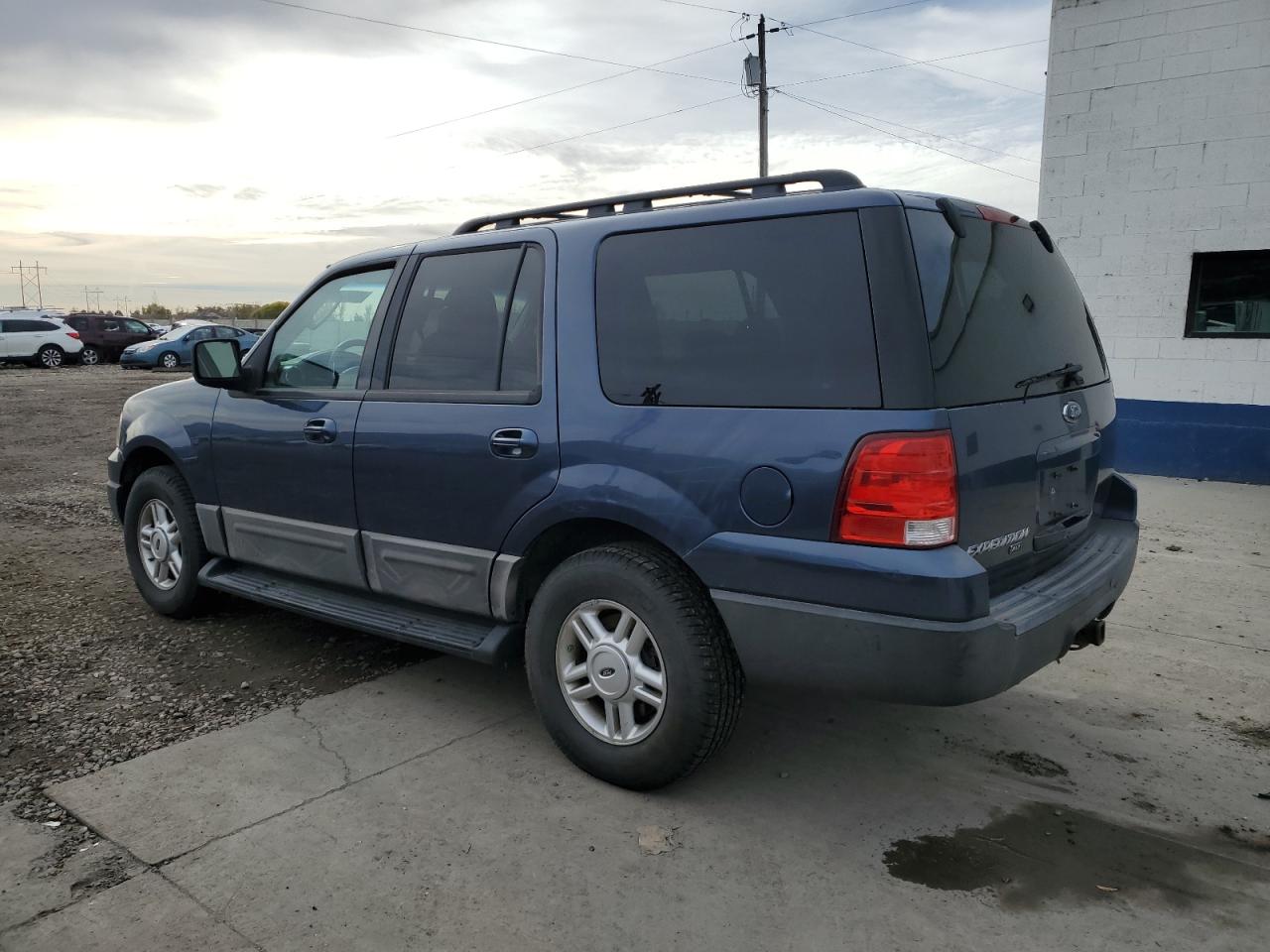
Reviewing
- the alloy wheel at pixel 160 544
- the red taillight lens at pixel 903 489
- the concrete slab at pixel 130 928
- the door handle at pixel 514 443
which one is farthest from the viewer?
the alloy wheel at pixel 160 544

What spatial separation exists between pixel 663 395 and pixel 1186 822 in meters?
2.17

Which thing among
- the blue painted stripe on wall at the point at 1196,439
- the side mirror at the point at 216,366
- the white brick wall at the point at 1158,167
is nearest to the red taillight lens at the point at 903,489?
the side mirror at the point at 216,366

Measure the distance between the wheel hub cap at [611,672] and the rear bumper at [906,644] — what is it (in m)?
0.35

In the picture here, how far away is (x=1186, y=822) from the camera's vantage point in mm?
3139

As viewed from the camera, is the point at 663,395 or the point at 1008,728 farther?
the point at 1008,728

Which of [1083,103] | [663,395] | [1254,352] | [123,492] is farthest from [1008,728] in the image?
[1083,103]

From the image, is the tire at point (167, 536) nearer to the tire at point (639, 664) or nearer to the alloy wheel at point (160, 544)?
the alloy wheel at point (160, 544)

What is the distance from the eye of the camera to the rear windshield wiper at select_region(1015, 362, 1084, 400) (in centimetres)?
308

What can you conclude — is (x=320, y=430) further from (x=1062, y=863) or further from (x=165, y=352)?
(x=165, y=352)

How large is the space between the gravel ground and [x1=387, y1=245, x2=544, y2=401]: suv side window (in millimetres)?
1483

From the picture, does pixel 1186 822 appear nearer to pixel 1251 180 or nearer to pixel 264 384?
pixel 264 384

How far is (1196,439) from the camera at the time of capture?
9289mm

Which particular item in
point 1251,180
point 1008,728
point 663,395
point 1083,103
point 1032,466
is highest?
point 1083,103

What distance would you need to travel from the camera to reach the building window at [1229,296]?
8891 millimetres
